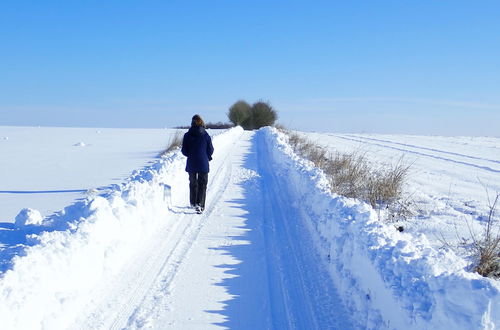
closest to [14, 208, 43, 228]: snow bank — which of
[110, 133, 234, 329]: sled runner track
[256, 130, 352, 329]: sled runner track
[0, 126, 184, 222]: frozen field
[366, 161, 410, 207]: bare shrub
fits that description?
[0, 126, 184, 222]: frozen field

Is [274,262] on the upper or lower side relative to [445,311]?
lower

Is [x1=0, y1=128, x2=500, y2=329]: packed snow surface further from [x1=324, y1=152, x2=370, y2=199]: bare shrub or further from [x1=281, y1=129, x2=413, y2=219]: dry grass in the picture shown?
[x1=324, y1=152, x2=370, y2=199]: bare shrub

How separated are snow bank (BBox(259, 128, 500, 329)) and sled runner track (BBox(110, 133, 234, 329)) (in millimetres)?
2111

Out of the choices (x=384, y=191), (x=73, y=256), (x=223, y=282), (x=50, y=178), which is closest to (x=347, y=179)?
(x=384, y=191)

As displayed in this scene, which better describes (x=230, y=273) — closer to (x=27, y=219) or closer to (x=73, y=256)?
(x=73, y=256)

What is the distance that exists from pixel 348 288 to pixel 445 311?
1814 millimetres

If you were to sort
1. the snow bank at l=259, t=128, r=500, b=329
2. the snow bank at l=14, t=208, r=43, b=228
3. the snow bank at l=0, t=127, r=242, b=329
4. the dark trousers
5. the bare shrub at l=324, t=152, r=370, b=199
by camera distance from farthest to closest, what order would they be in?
the bare shrub at l=324, t=152, r=370, b=199 < the dark trousers < the snow bank at l=14, t=208, r=43, b=228 < the snow bank at l=0, t=127, r=242, b=329 < the snow bank at l=259, t=128, r=500, b=329

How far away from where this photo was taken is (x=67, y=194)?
39.6ft

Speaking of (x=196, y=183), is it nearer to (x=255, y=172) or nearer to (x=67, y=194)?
(x=67, y=194)

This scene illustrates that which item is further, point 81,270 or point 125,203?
point 125,203

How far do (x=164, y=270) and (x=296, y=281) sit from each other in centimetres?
179

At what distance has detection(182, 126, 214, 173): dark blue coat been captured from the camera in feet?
32.4

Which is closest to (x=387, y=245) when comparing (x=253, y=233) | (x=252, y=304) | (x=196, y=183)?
(x=252, y=304)

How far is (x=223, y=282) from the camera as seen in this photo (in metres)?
5.91
